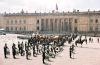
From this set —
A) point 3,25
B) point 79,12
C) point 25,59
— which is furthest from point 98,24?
point 25,59

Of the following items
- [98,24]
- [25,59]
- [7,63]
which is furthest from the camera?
[98,24]

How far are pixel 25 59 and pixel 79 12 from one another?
6757 cm

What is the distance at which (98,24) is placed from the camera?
9200cm

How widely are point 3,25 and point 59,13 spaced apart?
23507 millimetres

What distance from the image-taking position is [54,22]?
96250mm

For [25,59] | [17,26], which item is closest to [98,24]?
[17,26]

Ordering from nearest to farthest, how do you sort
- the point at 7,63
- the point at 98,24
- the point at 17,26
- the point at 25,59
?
the point at 7,63 → the point at 25,59 → the point at 98,24 → the point at 17,26

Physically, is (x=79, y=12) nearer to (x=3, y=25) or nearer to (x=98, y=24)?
(x=98, y=24)

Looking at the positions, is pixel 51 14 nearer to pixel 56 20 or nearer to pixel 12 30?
pixel 56 20

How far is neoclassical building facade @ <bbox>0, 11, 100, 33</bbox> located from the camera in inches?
3649

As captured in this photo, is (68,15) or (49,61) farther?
(68,15)

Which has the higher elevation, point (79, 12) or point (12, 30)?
point (79, 12)

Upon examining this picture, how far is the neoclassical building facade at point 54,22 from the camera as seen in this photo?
9269cm

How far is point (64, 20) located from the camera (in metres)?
95.1
